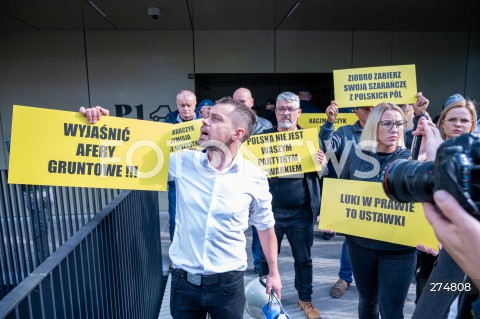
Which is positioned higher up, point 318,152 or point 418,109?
point 418,109

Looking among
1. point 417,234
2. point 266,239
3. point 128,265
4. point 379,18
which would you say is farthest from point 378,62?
point 128,265

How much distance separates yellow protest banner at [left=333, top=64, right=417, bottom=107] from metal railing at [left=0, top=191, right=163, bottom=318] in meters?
2.26

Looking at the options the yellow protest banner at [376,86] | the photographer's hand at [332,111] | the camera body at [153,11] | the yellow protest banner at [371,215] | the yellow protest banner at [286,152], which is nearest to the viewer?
the yellow protest banner at [371,215]

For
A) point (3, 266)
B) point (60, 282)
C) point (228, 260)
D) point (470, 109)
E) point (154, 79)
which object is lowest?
point (3, 266)

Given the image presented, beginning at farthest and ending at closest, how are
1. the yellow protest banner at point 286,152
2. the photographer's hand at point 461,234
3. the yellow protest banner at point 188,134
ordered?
the yellow protest banner at point 286,152
the yellow protest banner at point 188,134
the photographer's hand at point 461,234

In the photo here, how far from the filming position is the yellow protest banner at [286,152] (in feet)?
9.26

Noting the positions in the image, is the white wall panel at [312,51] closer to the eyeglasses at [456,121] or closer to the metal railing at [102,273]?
the eyeglasses at [456,121]

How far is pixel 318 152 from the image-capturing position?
2.82 m

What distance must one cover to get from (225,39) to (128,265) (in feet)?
17.4

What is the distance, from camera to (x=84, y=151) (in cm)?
163

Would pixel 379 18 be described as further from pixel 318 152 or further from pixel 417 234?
pixel 417 234

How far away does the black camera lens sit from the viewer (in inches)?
33.0

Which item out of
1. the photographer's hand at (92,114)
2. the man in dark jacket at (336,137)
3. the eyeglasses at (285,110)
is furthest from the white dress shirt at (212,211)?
the man in dark jacket at (336,137)

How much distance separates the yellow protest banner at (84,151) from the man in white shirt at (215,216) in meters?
0.11
